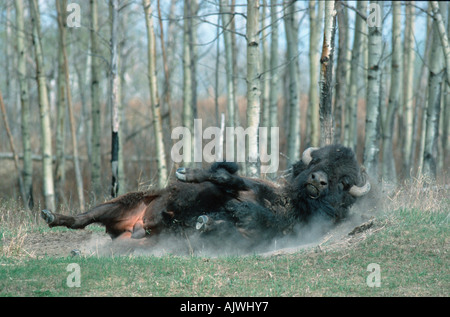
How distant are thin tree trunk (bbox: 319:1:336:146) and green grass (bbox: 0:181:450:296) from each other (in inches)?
128

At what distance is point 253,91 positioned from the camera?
9133 mm

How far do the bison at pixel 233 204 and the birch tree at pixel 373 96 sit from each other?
4.07m

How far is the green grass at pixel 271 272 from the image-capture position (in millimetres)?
4477

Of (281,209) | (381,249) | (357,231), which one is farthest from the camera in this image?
(281,209)

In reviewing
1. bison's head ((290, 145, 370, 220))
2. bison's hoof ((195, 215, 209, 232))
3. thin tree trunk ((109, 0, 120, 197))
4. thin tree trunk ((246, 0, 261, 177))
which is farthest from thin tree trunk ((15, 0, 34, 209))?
bison's head ((290, 145, 370, 220))

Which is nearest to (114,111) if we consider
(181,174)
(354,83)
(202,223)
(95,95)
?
(95,95)

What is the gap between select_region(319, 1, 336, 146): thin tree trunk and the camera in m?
9.04

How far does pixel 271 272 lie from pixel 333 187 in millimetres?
2290

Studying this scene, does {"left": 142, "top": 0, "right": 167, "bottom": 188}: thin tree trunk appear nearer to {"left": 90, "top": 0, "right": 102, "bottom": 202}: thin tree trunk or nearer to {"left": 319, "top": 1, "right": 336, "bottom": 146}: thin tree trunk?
{"left": 90, "top": 0, "right": 102, "bottom": 202}: thin tree trunk

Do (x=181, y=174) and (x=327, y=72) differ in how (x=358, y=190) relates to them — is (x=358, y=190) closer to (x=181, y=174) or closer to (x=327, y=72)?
(x=181, y=174)

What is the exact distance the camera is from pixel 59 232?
7910 mm
